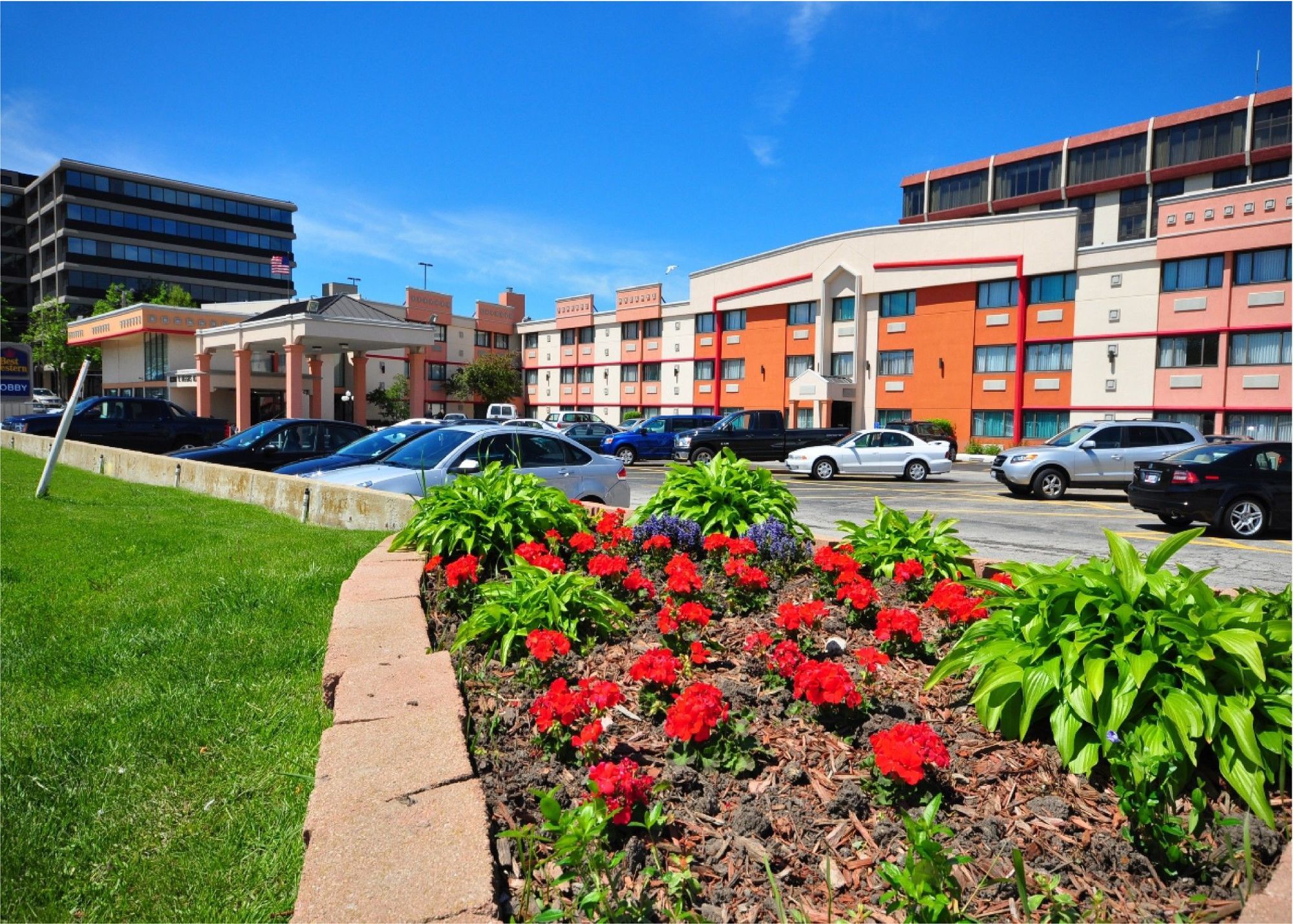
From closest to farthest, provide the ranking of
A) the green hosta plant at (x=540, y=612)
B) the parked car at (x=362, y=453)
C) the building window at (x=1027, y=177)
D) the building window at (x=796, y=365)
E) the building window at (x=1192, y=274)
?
the green hosta plant at (x=540, y=612), the parked car at (x=362, y=453), the building window at (x=1192, y=274), the building window at (x=796, y=365), the building window at (x=1027, y=177)

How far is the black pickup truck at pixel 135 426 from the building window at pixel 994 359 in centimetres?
3368

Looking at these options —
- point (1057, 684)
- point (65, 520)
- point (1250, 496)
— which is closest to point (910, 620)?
point (1057, 684)

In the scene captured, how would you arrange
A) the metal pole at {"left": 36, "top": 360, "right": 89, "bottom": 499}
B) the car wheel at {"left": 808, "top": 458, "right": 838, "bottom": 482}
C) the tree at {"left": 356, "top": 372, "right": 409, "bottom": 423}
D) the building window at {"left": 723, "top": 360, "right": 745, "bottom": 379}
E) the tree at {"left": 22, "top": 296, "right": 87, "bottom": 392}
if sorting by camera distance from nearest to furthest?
1. the metal pole at {"left": 36, "top": 360, "right": 89, "bottom": 499}
2. the car wheel at {"left": 808, "top": 458, "right": 838, "bottom": 482}
3. the building window at {"left": 723, "top": 360, "right": 745, "bottom": 379}
4. the tree at {"left": 356, "top": 372, "right": 409, "bottom": 423}
5. the tree at {"left": 22, "top": 296, "right": 87, "bottom": 392}

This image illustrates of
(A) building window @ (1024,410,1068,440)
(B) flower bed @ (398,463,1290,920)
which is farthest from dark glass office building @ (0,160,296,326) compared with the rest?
(B) flower bed @ (398,463,1290,920)

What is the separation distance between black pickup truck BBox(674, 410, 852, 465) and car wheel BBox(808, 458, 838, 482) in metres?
4.21

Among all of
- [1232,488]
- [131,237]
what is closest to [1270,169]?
[1232,488]

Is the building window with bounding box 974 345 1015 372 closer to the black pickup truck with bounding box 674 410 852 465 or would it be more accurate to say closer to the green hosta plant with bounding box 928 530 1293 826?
the black pickup truck with bounding box 674 410 852 465

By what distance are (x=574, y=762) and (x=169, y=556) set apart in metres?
5.76

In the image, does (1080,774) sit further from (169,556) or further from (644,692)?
(169,556)

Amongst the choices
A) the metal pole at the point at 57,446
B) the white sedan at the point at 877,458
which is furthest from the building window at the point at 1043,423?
the metal pole at the point at 57,446

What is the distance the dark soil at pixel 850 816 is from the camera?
2229 millimetres

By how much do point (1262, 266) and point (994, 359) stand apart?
11.0 metres

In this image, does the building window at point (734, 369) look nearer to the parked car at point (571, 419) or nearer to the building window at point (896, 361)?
the building window at point (896, 361)

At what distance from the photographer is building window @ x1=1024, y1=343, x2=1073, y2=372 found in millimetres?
38031
